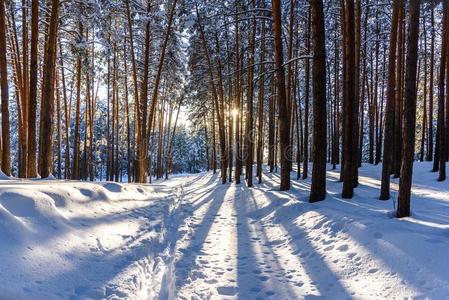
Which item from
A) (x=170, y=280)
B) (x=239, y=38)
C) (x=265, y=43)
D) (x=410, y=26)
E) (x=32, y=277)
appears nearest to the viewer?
(x=32, y=277)

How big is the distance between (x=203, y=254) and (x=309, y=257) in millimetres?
1719

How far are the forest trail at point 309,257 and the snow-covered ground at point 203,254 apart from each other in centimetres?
2

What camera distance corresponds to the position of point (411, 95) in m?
5.43

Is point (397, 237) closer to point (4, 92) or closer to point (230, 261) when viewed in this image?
point (230, 261)

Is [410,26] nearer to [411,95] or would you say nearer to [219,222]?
[411,95]

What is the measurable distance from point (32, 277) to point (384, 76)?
22.5 meters

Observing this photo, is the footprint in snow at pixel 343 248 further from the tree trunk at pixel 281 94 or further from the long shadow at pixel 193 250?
the tree trunk at pixel 281 94

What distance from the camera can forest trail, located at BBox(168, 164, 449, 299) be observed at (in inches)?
146

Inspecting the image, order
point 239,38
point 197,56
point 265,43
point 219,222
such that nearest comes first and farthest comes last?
1. point 219,222
2. point 265,43
3. point 239,38
4. point 197,56

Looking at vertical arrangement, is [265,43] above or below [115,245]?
above

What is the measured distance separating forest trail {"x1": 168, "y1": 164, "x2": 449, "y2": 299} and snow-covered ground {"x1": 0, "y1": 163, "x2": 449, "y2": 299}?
2 cm

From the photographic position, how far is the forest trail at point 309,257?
3.70 m

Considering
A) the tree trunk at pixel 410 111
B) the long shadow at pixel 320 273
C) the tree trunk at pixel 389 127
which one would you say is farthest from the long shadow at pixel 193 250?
the tree trunk at pixel 389 127

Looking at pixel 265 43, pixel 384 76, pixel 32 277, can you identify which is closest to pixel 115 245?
pixel 32 277
